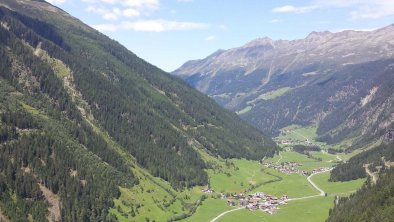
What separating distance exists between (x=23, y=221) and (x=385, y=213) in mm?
139959

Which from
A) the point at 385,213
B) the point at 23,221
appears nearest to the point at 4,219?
the point at 23,221

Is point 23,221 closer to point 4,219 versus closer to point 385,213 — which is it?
point 4,219

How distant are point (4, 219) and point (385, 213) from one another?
481ft

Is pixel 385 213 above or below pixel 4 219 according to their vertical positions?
above

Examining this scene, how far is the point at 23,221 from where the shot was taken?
200 meters

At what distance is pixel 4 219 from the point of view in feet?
648

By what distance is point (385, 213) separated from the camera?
649 feet

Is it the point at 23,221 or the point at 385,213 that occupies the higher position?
the point at 385,213

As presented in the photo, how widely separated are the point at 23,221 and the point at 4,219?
23.1 feet
